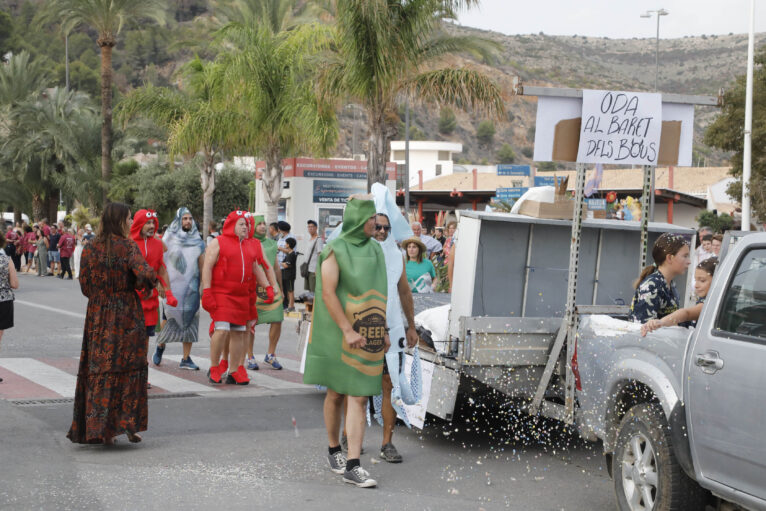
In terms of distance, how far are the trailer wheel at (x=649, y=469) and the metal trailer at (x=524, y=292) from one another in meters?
1.64

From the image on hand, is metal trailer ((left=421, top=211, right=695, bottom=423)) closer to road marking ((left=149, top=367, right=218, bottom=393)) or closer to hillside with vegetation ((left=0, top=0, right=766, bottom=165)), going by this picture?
road marking ((left=149, top=367, right=218, bottom=393))

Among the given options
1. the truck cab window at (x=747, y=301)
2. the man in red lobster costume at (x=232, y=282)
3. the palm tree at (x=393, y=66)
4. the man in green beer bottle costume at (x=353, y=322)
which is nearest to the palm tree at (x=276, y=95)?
the palm tree at (x=393, y=66)

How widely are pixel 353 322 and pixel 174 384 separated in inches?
172

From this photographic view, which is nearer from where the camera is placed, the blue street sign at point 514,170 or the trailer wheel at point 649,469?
the trailer wheel at point 649,469

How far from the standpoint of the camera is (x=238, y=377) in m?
9.98

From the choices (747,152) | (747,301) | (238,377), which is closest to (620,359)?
(747,301)

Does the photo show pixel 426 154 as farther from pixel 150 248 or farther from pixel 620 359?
pixel 620 359

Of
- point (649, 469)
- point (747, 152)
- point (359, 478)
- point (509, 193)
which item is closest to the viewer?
point (649, 469)

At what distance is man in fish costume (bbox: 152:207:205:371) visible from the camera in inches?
416

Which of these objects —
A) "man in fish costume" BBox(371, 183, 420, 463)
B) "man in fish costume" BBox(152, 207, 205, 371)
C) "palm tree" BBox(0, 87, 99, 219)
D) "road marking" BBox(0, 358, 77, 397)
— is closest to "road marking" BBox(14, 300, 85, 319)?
"road marking" BBox(0, 358, 77, 397)

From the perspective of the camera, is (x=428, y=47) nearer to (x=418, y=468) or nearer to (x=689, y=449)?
(x=418, y=468)

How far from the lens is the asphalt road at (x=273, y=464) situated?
18.9 feet

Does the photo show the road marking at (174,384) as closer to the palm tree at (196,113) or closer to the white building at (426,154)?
the palm tree at (196,113)

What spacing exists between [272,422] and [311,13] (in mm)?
28572
